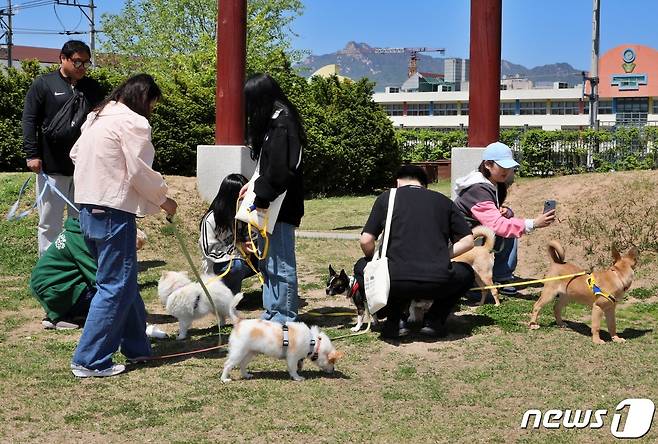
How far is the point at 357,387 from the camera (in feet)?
17.1

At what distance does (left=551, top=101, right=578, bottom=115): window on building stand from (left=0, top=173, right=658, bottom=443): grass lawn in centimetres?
8733

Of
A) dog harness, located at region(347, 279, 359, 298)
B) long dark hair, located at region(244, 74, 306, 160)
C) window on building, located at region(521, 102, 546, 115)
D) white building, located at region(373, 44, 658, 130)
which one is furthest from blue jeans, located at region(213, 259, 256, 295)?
window on building, located at region(521, 102, 546, 115)

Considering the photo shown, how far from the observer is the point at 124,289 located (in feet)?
17.6

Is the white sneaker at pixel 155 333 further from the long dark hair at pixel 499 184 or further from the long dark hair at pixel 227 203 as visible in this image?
the long dark hair at pixel 499 184

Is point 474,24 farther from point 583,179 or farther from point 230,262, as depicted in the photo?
point 230,262

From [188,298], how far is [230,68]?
20.3 feet

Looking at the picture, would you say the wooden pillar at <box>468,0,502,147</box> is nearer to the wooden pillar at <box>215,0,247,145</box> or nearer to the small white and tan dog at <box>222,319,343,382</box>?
the wooden pillar at <box>215,0,247,145</box>

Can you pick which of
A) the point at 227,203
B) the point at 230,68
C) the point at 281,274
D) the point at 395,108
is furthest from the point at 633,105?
the point at 281,274

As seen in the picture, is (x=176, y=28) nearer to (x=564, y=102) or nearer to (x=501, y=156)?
(x=501, y=156)

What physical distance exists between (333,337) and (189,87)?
11.9 m

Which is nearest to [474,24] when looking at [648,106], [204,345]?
[204,345]

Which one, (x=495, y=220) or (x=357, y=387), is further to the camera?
(x=495, y=220)

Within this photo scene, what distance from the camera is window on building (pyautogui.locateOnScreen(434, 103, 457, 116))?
98.8 meters

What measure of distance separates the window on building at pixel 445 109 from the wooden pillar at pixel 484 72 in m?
90.4
